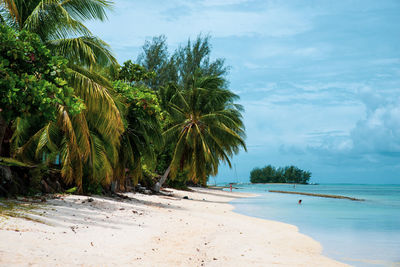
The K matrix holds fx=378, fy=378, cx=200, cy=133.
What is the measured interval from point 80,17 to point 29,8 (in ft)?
4.88

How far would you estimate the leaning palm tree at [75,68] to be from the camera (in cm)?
1073

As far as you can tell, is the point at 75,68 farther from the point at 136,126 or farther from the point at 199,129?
the point at 199,129

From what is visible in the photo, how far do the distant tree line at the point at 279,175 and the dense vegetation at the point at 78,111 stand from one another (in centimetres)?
11239

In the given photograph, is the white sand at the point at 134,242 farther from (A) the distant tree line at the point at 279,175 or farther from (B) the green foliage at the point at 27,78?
(A) the distant tree line at the point at 279,175

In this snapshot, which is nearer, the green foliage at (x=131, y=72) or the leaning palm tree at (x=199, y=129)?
the green foliage at (x=131, y=72)

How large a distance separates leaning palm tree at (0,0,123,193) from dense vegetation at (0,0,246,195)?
0.03m

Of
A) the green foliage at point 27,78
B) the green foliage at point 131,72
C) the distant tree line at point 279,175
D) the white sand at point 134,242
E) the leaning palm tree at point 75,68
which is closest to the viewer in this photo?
the white sand at point 134,242

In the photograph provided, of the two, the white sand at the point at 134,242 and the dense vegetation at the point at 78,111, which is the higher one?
the dense vegetation at the point at 78,111

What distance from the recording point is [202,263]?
657 centimetres

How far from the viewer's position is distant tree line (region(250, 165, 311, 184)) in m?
132

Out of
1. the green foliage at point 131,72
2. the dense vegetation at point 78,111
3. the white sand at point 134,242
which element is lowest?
the white sand at point 134,242

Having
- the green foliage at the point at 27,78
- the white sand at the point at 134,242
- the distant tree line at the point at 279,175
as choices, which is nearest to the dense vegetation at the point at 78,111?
the green foliage at the point at 27,78

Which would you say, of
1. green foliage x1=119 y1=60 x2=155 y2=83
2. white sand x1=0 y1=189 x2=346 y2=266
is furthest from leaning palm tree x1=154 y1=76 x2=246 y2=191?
white sand x1=0 y1=189 x2=346 y2=266

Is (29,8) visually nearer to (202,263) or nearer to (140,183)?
(202,263)
